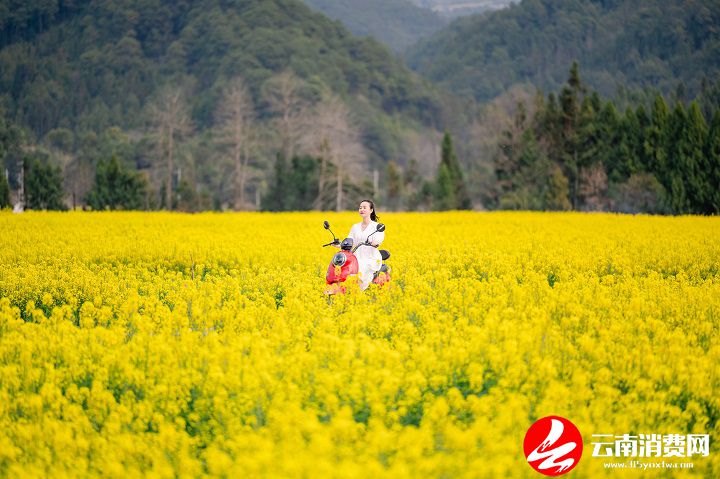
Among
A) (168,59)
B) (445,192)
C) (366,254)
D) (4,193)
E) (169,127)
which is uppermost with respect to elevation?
(168,59)

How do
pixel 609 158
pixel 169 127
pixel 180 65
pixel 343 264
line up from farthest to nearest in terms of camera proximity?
pixel 180 65 → pixel 169 127 → pixel 609 158 → pixel 343 264

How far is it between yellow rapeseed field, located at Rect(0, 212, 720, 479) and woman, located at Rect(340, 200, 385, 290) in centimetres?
27

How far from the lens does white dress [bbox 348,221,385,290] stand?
10.2m

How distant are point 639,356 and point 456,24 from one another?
624ft

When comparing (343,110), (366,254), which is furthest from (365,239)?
(343,110)

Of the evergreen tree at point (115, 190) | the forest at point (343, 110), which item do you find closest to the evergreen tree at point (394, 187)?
the forest at point (343, 110)

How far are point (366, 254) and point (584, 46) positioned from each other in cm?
16026

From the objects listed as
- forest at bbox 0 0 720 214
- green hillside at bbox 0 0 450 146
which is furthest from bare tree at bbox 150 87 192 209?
green hillside at bbox 0 0 450 146

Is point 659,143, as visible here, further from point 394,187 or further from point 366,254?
point 366,254

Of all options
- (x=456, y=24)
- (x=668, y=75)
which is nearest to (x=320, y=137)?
(x=668, y=75)

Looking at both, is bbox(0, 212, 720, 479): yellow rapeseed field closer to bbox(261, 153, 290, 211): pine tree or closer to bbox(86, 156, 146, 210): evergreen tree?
bbox(86, 156, 146, 210): evergreen tree

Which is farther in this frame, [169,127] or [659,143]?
[169,127]

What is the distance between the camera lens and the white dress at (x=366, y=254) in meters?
10.2

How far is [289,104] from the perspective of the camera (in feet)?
219
